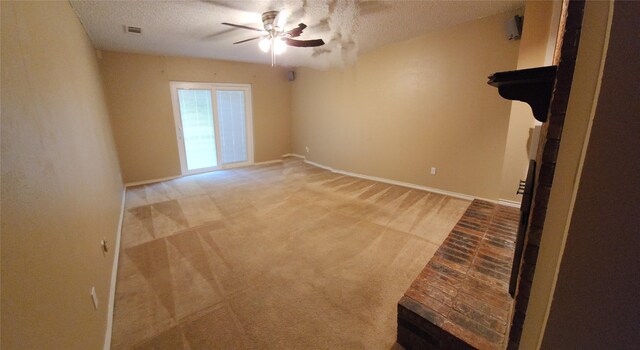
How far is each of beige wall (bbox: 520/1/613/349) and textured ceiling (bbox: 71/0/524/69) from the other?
2.47 metres

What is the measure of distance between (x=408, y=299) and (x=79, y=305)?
1.76 metres

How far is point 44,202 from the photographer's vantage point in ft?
3.37

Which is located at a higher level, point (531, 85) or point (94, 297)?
point (531, 85)

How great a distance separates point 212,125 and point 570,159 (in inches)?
236

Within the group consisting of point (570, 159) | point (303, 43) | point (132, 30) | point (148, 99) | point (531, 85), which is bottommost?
point (570, 159)

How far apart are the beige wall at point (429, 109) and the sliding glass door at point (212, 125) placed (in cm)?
208

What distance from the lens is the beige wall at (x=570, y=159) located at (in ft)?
1.91

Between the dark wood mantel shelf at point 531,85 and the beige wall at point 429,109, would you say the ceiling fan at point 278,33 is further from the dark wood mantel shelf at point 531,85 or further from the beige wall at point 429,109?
the dark wood mantel shelf at point 531,85

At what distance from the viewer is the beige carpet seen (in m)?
1.63

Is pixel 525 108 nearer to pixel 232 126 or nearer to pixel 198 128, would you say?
pixel 232 126

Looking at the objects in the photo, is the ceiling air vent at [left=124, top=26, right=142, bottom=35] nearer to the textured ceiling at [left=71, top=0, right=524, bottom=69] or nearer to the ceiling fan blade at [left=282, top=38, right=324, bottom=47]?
the textured ceiling at [left=71, top=0, right=524, bottom=69]

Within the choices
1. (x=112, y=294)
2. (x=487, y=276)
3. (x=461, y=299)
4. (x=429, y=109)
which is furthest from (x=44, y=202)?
(x=429, y=109)

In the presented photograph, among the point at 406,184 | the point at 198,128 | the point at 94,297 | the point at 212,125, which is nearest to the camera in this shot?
the point at 94,297

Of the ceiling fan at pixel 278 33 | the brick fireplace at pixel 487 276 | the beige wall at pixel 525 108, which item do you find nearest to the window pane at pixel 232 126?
the ceiling fan at pixel 278 33
